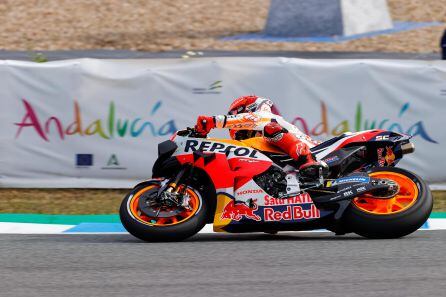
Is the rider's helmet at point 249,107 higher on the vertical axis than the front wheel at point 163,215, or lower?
higher

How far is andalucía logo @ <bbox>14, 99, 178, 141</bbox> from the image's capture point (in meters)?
12.0

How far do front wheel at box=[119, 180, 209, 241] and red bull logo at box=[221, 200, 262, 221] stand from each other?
17cm

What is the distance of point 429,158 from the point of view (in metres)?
11.8

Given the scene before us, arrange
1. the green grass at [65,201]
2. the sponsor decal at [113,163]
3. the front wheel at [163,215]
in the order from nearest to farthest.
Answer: the front wheel at [163,215] < the green grass at [65,201] < the sponsor decal at [113,163]

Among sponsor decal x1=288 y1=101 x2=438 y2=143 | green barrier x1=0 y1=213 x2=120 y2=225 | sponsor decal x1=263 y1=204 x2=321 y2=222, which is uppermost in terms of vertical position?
sponsor decal x1=263 y1=204 x2=321 y2=222

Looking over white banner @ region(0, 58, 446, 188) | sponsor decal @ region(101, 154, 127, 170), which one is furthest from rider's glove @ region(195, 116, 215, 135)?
sponsor decal @ region(101, 154, 127, 170)

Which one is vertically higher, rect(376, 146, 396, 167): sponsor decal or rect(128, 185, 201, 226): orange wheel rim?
rect(376, 146, 396, 167): sponsor decal

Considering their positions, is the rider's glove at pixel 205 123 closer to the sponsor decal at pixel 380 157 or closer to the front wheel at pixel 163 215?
the front wheel at pixel 163 215

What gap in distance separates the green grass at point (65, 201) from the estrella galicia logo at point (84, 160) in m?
0.35

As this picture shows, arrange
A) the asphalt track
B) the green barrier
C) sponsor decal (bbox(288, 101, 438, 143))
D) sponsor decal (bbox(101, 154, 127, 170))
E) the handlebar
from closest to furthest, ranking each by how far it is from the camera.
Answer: the asphalt track → the handlebar → the green barrier → sponsor decal (bbox(288, 101, 438, 143)) → sponsor decal (bbox(101, 154, 127, 170))

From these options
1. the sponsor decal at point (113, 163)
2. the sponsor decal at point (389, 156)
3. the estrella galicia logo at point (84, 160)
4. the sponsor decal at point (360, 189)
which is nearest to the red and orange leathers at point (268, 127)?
the sponsor decal at point (360, 189)

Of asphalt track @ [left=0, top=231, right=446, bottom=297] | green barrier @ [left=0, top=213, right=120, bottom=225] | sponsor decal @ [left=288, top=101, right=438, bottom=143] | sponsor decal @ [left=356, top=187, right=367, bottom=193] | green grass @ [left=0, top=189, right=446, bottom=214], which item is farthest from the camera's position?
sponsor decal @ [left=288, top=101, right=438, bottom=143]

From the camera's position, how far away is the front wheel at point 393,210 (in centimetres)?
816

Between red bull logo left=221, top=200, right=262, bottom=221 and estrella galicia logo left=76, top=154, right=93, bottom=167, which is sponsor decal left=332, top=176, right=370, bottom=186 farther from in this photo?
estrella galicia logo left=76, top=154, right=93, bottom=167
